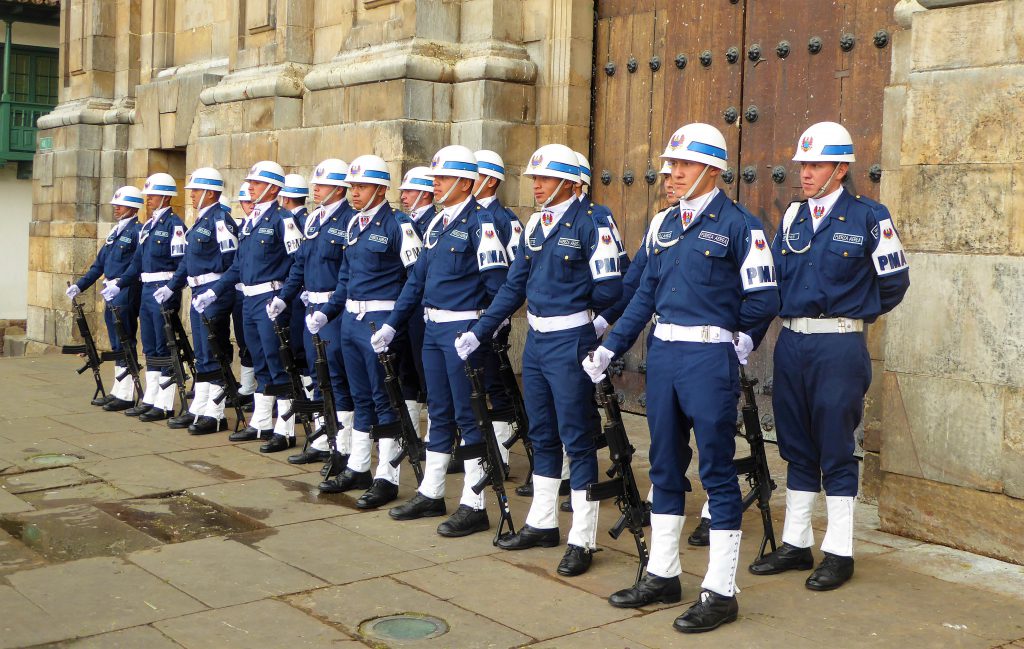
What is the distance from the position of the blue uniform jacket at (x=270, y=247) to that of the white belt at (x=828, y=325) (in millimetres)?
4339

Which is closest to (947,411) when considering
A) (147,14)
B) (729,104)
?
(729,104)

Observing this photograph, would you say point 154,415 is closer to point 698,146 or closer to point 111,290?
point 111,290

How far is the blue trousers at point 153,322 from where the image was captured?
998 centimetres

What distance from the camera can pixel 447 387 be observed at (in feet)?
21.7

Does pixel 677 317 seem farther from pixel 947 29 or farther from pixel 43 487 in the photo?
pixel 43 487

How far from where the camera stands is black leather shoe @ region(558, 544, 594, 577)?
5.52 meters

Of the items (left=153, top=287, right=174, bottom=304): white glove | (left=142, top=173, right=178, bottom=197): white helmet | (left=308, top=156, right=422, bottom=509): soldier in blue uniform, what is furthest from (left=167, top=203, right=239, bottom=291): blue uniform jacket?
(left=308, top=156, right=422, bottom=509): soldier in blue uniform

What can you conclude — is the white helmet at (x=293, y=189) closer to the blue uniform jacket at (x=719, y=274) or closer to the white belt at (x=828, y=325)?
the blue uniform jacket at (x=719, y=274)

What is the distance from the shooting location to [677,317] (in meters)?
5.06

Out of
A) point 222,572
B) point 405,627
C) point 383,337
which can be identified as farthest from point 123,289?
point 405,627

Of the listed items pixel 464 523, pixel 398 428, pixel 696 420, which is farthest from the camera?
pixel 398 428

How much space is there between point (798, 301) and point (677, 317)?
741mm

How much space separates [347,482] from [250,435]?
1.99m

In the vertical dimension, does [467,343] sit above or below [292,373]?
above
